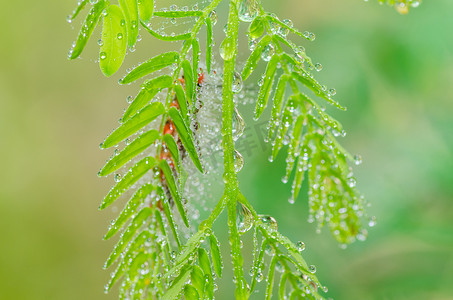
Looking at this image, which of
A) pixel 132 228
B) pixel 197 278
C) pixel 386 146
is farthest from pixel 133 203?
pixel 386 146

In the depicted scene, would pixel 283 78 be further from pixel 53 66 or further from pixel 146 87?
pixel 53 66

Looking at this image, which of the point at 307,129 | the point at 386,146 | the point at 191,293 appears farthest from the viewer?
the point at 386,146

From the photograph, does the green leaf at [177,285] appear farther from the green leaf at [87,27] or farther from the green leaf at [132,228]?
the green leaf at [87,27]

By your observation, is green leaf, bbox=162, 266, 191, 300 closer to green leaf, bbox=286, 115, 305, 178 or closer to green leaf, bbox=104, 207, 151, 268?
green leaf, bbox=104, 207, 151, 268

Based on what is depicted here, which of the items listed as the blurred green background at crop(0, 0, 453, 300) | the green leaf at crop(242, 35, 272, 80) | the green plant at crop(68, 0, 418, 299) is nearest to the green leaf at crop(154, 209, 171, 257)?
the green plant at crop(68, 0, 418, 299)

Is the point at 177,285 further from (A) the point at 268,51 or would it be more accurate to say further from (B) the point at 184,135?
(A) the point at 268,51

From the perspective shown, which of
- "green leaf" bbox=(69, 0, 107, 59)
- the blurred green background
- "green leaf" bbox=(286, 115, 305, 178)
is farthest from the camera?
the blurred green background
